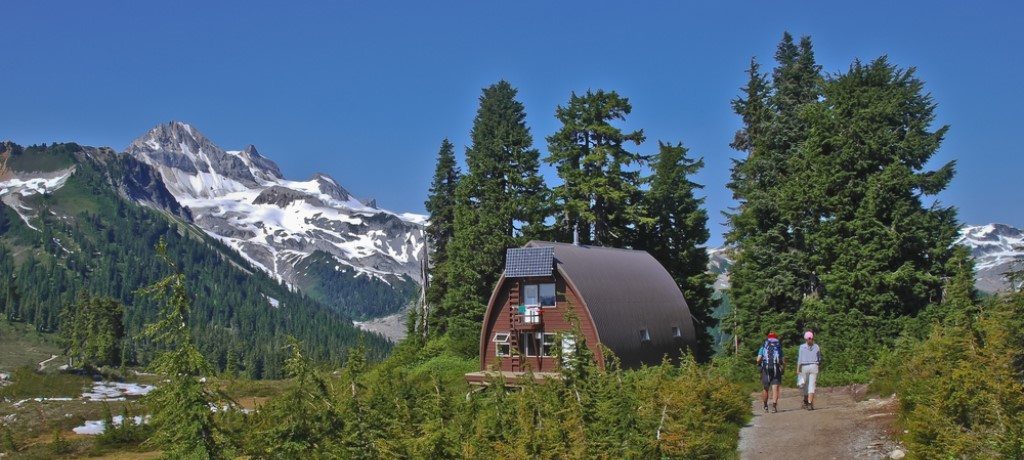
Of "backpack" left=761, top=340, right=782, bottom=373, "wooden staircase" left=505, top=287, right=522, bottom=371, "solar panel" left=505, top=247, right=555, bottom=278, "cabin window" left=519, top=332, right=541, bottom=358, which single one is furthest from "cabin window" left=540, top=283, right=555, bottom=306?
"backpack" left=761, top=340, right=782, bottom=373

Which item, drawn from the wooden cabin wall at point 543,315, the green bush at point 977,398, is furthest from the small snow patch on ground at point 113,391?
the green bush at point 977,398

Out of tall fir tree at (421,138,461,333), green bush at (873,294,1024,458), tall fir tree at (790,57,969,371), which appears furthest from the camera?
tall fir tree at (421,138,461,333)

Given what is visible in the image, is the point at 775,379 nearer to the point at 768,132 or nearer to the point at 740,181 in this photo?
the point at 768,132

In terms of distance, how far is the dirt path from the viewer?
17.4 meters

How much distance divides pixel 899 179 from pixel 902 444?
22330 millimetres

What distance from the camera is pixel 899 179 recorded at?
3584 centimetres

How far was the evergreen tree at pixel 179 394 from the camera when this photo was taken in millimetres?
11336

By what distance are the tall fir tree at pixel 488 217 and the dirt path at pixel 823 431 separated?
99.2ft

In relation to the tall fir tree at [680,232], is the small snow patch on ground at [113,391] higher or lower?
lower

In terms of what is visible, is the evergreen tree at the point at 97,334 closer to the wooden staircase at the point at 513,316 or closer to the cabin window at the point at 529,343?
the wooden staircase at the point at 513,316

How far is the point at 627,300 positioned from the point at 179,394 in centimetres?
3485

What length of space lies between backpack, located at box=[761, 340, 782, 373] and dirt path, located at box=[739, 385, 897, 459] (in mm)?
1411

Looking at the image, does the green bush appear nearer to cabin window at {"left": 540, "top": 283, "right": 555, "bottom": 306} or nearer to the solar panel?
the solar panel

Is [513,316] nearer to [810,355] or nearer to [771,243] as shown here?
[771,243]
